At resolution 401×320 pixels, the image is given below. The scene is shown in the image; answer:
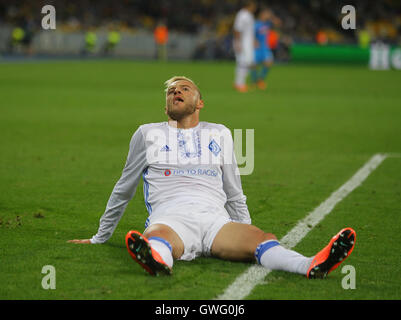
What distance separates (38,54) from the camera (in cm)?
4594

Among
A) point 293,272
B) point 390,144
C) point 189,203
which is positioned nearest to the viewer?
point 293,272

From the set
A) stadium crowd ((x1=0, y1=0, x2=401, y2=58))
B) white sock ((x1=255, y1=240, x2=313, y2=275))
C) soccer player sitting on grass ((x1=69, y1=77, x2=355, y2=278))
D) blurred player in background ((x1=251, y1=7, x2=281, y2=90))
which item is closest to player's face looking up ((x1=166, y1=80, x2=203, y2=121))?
soccer player sitting on grass ((x1=69, y1=77, x2=355, y2=278))

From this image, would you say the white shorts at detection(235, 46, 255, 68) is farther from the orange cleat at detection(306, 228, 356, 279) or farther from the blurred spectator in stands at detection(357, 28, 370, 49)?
the blurred spectator in stands at detection(357, 28, 370, 49)

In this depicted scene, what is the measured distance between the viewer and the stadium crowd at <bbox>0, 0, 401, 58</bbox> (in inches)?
1789

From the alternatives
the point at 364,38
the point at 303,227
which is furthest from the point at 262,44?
Answer: the point at 364,38

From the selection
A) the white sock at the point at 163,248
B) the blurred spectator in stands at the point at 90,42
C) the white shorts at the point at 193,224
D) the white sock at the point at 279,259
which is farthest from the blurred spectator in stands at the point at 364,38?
the white sock at the point at 163,248

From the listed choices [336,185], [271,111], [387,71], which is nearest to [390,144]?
[336,185]

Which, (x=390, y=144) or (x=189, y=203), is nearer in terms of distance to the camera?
(x=189, y=203)

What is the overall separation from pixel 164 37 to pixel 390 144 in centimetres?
3284

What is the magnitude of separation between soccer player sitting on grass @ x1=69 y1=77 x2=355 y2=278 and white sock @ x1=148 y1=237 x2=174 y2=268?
0.03 ft

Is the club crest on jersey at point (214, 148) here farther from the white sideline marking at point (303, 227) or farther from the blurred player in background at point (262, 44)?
the blurred player in background at point (262, 44)

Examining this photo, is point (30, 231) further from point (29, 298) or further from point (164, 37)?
point (164, 37)

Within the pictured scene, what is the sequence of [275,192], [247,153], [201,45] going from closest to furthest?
[275,192] < [247,153] < [201,45]

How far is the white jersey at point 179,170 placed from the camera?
5.52 meters
